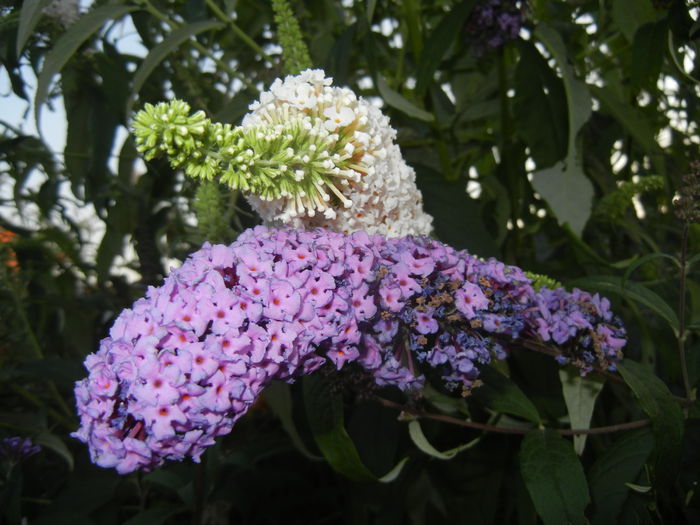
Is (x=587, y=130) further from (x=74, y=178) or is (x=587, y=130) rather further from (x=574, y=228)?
(x=74, y=178)

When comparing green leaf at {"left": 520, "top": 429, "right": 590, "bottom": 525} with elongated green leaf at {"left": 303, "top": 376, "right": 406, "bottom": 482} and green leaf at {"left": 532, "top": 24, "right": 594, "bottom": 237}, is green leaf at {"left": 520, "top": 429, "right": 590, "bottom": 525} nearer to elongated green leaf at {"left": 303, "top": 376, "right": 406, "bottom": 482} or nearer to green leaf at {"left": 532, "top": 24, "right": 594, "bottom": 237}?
elongated green leaf at {"left": 303, "top": 376, "right": 406, "bottom": 482}

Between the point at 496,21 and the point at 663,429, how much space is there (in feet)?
1.98

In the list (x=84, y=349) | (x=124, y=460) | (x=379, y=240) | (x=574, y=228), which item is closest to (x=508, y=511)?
(x=574, y=228)

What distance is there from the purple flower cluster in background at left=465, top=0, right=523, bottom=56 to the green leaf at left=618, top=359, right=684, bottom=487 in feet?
1.71

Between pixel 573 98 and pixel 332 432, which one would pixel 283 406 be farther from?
pixel 573 98

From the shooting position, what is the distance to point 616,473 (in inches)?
28.5

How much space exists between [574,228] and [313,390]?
1.29 ft

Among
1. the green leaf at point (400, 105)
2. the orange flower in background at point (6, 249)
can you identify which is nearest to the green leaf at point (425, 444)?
the green leaf at point (400, 105)

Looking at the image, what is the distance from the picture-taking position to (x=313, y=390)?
0.76 meters

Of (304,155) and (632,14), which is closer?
(304,155)

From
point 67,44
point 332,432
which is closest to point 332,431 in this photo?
point 332,432

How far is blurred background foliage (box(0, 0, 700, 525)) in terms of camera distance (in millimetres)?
739

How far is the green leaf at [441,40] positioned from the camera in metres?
0.87

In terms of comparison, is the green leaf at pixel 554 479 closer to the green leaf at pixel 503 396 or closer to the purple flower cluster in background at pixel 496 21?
the green leaf at pixel 503 396
